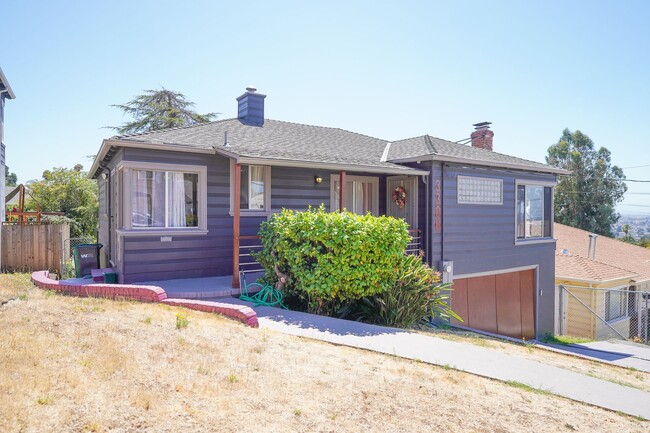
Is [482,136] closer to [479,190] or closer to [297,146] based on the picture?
[479,190]

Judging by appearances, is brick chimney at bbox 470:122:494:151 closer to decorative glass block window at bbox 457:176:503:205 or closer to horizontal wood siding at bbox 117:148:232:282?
decorative glass block window at bbox 457:176:503:205

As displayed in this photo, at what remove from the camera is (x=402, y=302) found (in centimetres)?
808

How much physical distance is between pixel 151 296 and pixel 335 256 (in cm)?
305

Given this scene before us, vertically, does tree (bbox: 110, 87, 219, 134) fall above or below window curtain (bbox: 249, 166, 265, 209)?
above

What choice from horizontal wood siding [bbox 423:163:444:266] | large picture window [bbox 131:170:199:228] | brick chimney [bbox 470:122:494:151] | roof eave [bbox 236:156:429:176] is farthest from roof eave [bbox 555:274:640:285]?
large picture window [bbox 131:170:199:228]

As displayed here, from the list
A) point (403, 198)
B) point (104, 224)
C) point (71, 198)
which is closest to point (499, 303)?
point (403, 198)

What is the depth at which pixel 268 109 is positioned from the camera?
13453 millimetres

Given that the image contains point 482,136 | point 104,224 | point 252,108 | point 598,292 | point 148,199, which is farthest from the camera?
point 598,292

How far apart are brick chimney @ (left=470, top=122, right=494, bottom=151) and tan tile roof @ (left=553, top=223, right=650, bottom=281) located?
5545mm

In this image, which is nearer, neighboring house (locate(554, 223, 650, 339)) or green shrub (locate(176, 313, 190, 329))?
green shrub (locate(176, 313, 190, 329))

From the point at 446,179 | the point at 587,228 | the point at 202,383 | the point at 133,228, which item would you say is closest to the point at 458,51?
the point at 446,179

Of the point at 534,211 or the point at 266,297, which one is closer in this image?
the point at 266,297

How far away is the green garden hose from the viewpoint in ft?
25.7

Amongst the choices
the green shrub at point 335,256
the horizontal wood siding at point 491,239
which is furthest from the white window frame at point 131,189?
the horizontal wood siding at point 491,239
